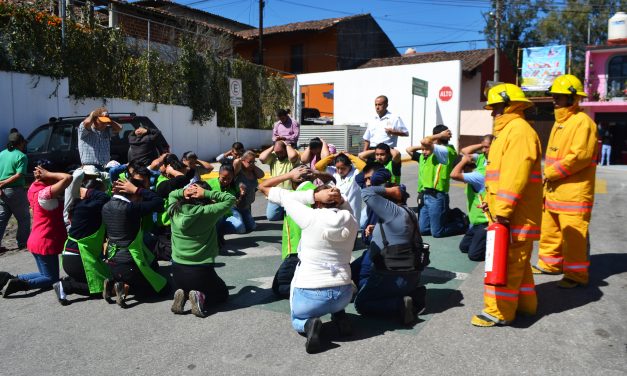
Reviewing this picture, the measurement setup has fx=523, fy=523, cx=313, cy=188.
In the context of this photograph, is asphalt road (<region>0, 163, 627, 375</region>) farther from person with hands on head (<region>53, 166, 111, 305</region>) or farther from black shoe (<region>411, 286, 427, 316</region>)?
person with hands on head (<region>53, 166, 111, 305</region>)

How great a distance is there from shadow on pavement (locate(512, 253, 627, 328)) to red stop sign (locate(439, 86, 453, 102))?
17998 mm

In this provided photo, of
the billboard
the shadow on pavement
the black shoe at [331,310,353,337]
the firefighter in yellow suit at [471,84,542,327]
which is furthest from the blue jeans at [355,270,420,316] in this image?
the billboard

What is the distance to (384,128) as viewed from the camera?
8.55 meters

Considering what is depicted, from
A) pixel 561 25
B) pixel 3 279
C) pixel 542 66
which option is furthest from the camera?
pixel 561 25

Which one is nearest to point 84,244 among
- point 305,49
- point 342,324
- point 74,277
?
point 74,277

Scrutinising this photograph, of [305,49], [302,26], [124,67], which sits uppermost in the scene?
[302,26]

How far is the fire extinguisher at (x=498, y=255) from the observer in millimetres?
4168

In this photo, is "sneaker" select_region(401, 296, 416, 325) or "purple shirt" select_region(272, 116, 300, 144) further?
"purple shirt" select_region(272, 116, 300, 144)

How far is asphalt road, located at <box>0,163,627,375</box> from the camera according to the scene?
12.3ft

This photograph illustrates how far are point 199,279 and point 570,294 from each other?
141 inches

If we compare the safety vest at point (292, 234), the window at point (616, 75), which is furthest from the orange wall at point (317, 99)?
the safety vest at point (292, 234)

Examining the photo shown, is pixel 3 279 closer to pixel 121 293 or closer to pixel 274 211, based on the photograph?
pixel 121 293

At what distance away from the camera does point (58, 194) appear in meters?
5.45

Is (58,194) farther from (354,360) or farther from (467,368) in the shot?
(467,368)
